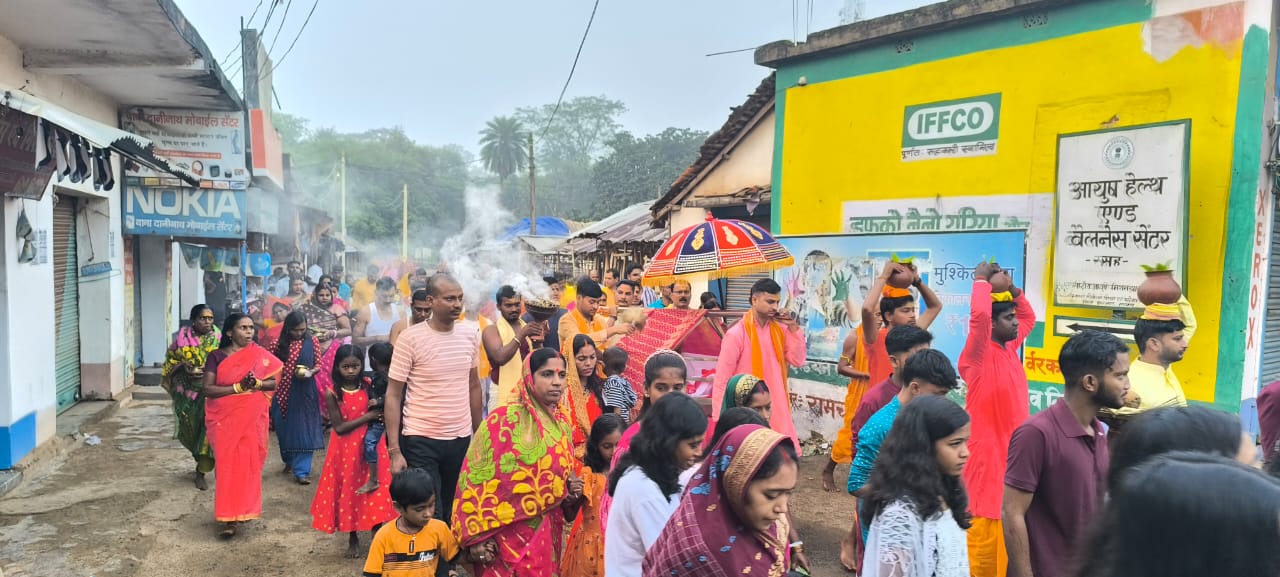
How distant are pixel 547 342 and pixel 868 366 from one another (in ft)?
8.54

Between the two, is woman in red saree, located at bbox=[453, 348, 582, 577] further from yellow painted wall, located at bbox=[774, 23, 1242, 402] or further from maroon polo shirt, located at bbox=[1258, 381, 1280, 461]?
yellow painted wall, located at bbox=[774, 23, 1242, 402]

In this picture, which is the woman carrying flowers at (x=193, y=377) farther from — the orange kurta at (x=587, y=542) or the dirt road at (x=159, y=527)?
the orange kurta at (x=587, y=542)

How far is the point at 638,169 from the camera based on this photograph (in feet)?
156

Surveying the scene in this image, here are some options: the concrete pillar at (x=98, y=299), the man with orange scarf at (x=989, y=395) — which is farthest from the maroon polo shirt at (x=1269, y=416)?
the concrete pillar at (x=98, y=299)

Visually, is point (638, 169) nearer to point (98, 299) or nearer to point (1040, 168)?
point (98, 299)

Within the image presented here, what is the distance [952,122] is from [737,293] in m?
4.73

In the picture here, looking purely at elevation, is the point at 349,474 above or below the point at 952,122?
below

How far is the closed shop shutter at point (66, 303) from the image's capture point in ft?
30.5

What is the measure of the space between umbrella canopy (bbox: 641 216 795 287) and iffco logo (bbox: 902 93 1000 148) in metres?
2.09

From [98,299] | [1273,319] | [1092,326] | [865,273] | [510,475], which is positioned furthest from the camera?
[98,299]

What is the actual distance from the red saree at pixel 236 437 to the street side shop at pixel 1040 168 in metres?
5.32

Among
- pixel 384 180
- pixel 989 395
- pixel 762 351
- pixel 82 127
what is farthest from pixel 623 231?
pixel 384 180

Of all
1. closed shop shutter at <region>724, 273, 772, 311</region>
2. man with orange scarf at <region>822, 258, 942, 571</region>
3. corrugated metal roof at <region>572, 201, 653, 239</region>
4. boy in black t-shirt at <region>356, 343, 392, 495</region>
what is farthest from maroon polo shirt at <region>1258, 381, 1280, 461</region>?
corrugated metal roof at <region>572, 201, 653, 239</region>

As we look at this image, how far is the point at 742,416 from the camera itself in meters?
2.95
